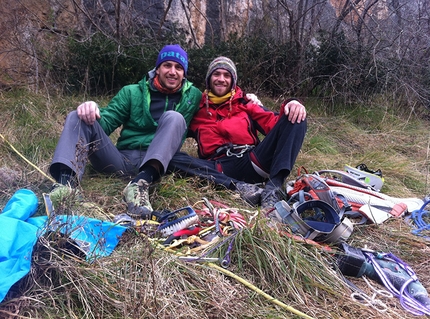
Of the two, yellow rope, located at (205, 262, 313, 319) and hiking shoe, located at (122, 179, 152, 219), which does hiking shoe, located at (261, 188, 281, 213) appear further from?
yellow rope, located at (205, 262, 313, 319)

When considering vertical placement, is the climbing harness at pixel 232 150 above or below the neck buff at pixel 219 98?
below

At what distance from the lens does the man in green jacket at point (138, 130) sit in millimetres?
2328

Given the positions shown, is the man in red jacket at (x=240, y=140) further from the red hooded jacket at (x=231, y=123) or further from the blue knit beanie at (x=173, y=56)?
the blue knit beanie at (x=173, y=56)

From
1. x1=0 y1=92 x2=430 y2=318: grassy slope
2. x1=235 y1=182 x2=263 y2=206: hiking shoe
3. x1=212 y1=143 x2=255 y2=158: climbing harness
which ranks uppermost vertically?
x1=212 y1=143 x2=255 y2=158: climbing harness

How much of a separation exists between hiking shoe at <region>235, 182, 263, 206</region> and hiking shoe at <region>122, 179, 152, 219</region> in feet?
2.21

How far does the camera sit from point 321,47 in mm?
5406

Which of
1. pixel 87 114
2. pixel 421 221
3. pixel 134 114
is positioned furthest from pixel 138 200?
pixel 421 221

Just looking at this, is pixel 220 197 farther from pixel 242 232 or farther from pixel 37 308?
pixel 37 308

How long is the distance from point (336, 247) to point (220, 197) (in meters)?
0.92

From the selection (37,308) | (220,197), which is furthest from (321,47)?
(37,308)

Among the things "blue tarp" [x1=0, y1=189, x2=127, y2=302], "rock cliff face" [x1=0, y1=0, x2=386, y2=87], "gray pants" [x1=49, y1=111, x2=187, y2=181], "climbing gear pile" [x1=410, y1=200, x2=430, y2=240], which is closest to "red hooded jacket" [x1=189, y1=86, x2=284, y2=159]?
"gray pants" [x1=49, y1=111, x2=187, y2=181]

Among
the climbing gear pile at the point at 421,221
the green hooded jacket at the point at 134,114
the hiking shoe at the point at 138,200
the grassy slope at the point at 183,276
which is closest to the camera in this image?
the grassy slope at the point at 183,276

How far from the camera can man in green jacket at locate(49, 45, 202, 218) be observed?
7.64 feet

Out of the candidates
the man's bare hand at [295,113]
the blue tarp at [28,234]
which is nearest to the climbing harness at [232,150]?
the man's bare hand at [295,113]
